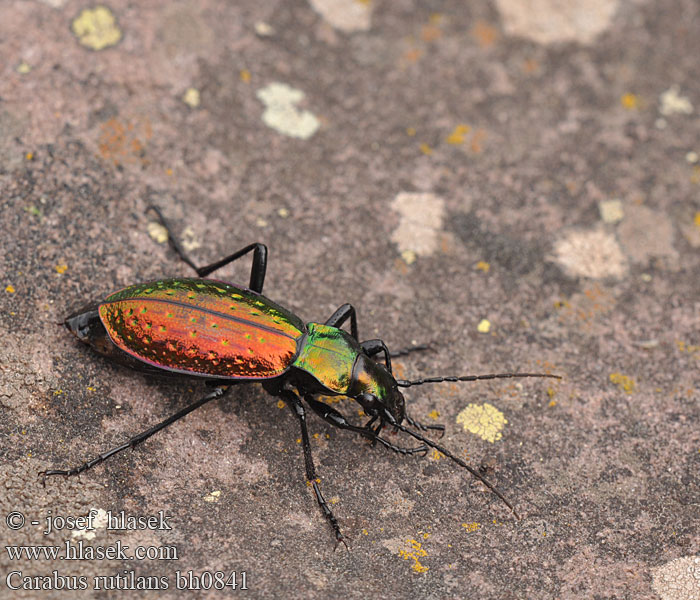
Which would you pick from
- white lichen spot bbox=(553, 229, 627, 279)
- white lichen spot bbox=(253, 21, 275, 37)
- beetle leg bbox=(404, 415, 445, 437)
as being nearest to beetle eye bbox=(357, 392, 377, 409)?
beetle leg bbox=(404, 415, 445, 437)

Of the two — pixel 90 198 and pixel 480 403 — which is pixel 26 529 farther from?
pixel 480 403

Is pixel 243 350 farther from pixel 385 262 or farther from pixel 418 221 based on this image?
pixel 418 221

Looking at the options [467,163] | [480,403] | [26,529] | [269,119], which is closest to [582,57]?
[467,163]

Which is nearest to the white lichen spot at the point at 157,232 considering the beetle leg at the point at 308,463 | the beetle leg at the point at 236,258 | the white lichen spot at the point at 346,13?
the beetle leg at the point at 236,258

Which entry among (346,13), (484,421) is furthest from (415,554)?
(346,13)

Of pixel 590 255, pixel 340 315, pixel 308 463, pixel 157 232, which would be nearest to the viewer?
pixel 308 463

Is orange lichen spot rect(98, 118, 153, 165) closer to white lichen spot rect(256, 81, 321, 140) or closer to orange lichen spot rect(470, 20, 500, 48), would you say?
white lichen spot rect(256, 81, 321, 140)
